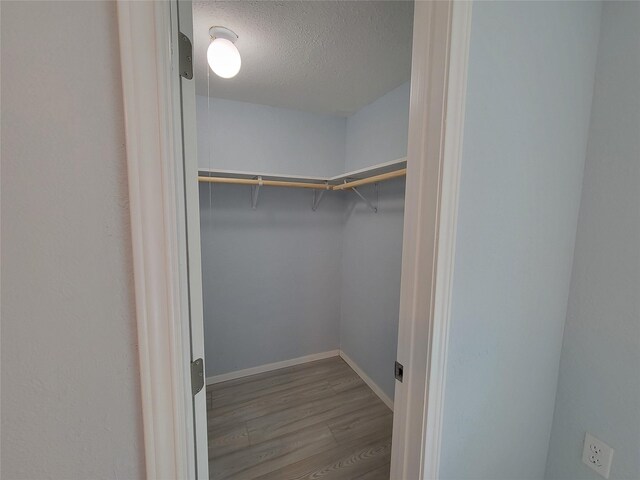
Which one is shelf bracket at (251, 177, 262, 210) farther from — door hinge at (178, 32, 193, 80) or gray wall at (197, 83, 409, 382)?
A: door hinge at (178, 32, 193, 80)

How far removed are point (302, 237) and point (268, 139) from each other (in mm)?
930

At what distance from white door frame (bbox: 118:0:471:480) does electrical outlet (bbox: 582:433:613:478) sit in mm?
686

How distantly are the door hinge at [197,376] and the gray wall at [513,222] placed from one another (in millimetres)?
695

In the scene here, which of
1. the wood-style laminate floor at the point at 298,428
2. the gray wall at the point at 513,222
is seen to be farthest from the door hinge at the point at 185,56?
the wood-style laminate floor at the point at 298,428

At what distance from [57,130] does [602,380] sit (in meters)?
1.69

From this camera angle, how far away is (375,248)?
2252 mm

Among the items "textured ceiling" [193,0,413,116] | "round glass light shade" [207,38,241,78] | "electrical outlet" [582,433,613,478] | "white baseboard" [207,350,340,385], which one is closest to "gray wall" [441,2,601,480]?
"electrical outlet" [582,433,613,478]

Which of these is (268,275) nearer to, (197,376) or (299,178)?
(299,178)

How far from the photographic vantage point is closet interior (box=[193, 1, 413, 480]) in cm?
157

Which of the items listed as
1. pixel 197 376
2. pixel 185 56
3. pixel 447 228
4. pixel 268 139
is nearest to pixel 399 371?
pixel 447 228

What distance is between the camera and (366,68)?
170 cm

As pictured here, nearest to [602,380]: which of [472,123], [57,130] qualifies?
[472,123]

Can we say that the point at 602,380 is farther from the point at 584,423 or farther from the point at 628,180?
the point at 628,180

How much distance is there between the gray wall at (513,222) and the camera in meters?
0.78
